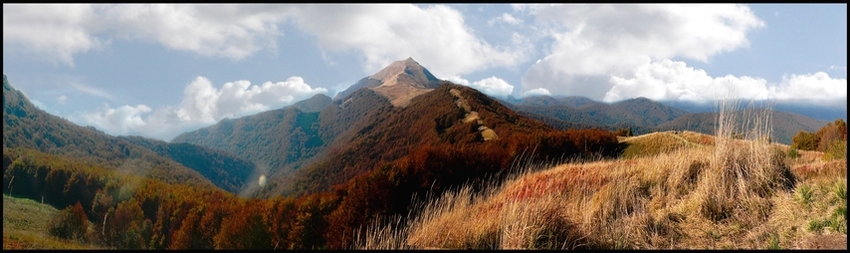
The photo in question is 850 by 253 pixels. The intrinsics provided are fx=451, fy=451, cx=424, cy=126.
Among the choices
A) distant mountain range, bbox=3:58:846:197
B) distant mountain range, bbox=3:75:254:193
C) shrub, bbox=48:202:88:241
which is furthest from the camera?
distant mountain range, bbox=3:58:846:197

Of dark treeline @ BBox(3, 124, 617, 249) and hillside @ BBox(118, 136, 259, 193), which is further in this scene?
hillside @ BBox(118, 136, 259, 193)

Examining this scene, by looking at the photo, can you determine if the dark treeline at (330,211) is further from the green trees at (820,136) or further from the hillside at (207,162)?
the hillside at (207,162)

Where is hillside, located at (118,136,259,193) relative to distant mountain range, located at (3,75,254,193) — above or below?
below

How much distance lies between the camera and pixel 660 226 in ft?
15.8

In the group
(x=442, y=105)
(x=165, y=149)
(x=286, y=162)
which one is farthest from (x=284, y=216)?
(x=286, y=162)

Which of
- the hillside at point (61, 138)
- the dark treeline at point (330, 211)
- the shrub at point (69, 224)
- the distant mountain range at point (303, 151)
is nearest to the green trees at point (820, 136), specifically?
the distant mountain range at point (303, 151)

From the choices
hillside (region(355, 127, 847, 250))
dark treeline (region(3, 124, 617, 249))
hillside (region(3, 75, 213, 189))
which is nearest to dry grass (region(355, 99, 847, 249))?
hillside (region(355, 127, 847, 250))

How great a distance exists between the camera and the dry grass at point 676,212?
14.0 feet

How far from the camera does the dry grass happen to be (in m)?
4.27

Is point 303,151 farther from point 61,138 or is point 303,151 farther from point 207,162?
point 61,138

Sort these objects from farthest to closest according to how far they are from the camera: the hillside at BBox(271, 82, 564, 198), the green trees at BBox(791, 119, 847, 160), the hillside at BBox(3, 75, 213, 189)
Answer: the hillside at BBox(271, 82, 564, 198)
the hillside at BBox(3, 75, 213, 189)
the green trees at BBox(791, 119, 847, 160)

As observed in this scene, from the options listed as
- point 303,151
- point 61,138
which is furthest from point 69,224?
point 303,151

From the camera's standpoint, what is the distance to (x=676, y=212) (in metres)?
5.21

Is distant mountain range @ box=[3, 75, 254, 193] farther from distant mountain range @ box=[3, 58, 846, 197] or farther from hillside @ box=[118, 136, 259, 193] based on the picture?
hillside @ box=[118, 136, 259, 193]
